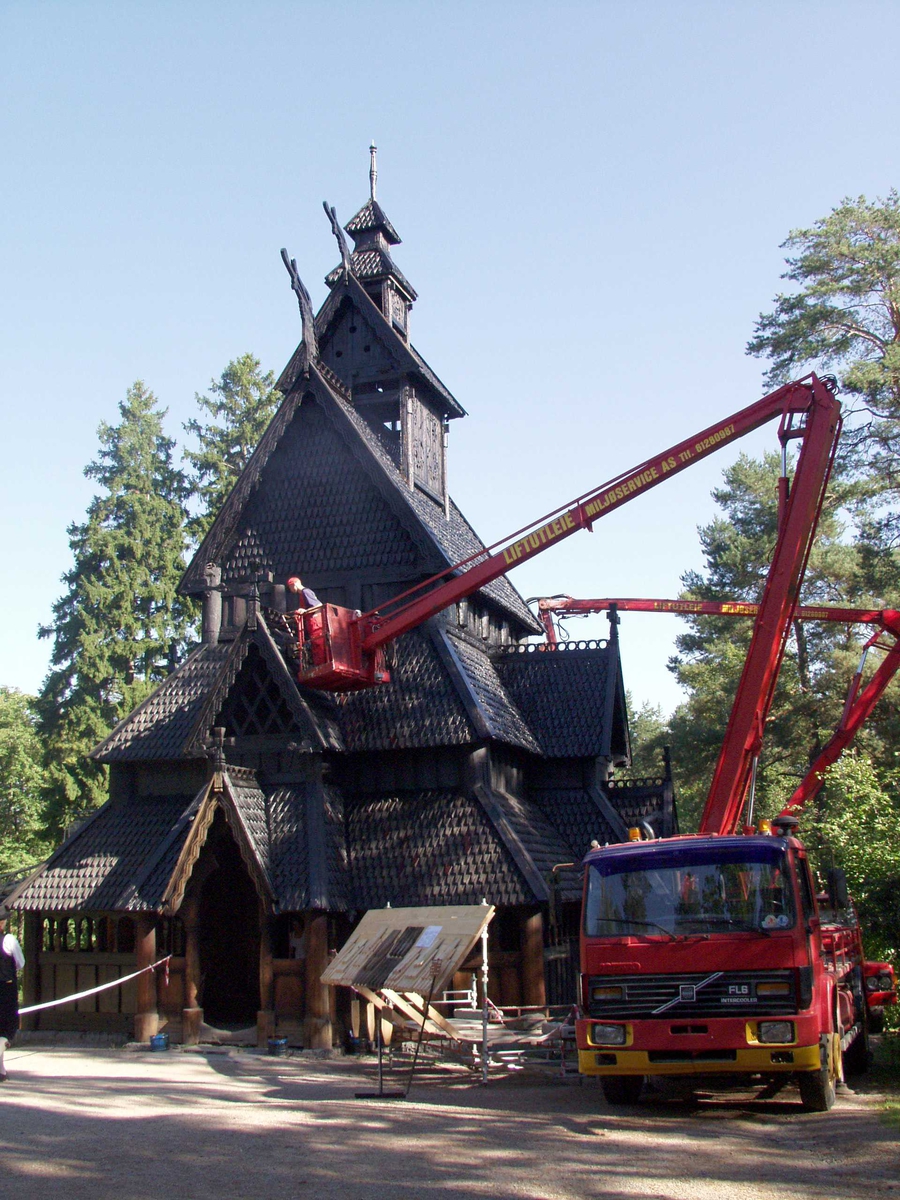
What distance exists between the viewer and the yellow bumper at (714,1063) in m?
10.0

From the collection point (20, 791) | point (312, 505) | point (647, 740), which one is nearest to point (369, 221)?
point (312, 505)

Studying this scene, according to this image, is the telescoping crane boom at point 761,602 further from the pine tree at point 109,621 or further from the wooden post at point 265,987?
the pine tree at point 109,621

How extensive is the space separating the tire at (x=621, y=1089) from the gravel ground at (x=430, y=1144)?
0.16 metres

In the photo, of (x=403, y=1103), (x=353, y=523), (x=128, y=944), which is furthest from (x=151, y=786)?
(x=403, y=1103)

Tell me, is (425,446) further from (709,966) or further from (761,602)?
(709,966)

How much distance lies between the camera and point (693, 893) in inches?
426

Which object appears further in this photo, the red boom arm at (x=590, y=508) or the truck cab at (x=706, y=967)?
the red boom arm at (x=590, y=508)

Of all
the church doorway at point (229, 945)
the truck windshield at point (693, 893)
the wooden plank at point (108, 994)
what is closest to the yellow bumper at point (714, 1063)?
the truck windshield at point (693, 893)

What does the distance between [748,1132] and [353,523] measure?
48.4ft

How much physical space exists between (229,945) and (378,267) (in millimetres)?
16058

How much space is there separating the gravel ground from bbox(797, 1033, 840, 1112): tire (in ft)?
0.44

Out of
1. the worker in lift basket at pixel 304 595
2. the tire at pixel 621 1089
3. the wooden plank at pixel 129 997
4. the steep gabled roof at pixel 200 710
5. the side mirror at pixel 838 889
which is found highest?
the worker in lift basket at pixel 304 595

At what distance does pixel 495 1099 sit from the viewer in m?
12.1

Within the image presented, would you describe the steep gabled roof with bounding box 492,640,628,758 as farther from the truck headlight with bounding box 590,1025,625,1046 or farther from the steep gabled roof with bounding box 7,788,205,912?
the truck headlight with bounding box 590,1025,625,1046
